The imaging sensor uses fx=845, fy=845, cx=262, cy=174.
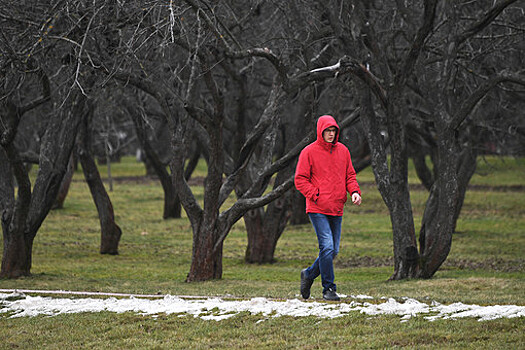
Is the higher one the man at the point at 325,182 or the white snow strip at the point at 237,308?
the man at the point at 325,182

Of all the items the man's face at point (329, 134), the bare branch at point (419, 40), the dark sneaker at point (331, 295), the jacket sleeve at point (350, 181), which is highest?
the bare branch at point (419, 40)

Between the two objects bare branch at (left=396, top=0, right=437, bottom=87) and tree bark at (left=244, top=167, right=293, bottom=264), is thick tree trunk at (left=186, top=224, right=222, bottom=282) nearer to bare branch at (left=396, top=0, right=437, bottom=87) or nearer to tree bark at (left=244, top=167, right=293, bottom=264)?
bare branch at (left=396, top=0, right=437, bottom=87)

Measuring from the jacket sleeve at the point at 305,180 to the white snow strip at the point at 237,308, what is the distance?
3.75ft

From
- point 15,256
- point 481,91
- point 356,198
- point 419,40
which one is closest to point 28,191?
point 15,256

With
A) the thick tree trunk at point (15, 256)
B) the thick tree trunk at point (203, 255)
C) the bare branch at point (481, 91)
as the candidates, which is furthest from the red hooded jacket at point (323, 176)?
the thick tree trunk at point (15, 256)

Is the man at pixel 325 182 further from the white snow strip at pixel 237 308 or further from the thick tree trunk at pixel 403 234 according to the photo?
the thick tree trunk at pixel 403 234

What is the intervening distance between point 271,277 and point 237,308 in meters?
6.94

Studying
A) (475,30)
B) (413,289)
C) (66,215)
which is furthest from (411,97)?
(66,215)

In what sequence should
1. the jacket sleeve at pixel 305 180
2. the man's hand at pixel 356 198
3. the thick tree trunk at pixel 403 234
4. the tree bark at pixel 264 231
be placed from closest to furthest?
the man's hand at pixel 356 198 → the jacket sleeve at pixel 305 180 → the thick tree trunk at pixel 403 234 → the tree bark at pixel 264 231

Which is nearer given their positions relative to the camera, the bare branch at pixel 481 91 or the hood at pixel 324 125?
the hood at pixel 324 125

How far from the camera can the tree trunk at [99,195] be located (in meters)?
19.9

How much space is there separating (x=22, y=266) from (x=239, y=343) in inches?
313

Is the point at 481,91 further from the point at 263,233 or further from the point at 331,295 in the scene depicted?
the point at 263,233

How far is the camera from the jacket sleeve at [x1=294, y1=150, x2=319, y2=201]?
873cm
